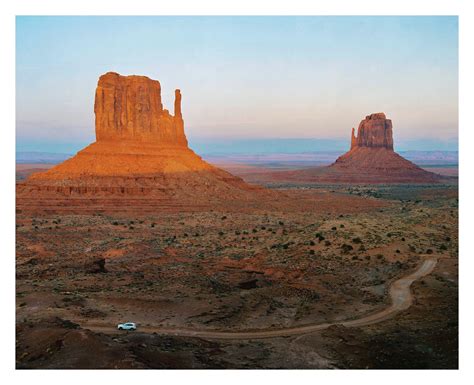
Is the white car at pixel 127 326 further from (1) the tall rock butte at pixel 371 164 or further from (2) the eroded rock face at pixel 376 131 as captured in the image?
(2) the eroded rock face at pixel 376 131

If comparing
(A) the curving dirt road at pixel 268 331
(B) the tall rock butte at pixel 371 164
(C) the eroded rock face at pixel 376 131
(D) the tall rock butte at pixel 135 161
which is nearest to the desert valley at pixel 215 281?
(A) the curving dirt road at pixel 268 331

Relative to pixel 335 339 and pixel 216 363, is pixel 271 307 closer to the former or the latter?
pixel 335 339

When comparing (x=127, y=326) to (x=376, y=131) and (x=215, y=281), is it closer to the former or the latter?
(x=215, y=281)

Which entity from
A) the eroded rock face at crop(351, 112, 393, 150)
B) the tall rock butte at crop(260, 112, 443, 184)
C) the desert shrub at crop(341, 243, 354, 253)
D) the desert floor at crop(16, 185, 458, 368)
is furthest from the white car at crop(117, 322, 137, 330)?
the eroded rock face at crop(351, 112, 393, 150)

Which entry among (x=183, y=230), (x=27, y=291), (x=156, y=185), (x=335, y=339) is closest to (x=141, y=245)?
(x=183, y=230)

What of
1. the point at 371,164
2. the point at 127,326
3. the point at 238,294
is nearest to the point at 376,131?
the point at 371,164

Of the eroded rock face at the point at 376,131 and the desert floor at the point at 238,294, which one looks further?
the eroded rock face at the point at 376,131
